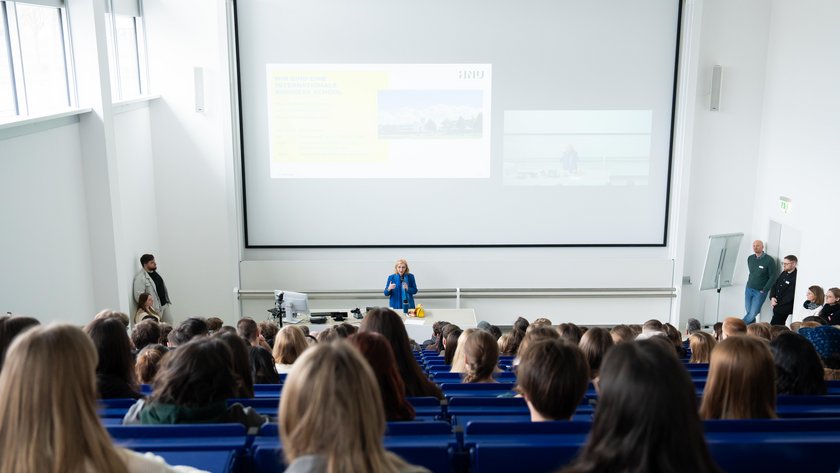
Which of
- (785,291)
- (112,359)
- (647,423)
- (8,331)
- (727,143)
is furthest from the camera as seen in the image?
(727,143)

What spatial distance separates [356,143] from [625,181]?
4058 millimetres

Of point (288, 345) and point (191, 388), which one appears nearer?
point (191, 388)

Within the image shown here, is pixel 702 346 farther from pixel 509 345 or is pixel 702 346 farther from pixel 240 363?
pixel 240 363

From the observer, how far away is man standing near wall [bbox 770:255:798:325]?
9.55 metres

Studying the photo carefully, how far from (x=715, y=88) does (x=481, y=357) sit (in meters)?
7.94

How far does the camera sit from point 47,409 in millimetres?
1682

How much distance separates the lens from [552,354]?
2.76 meters

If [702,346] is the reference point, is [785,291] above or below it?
below

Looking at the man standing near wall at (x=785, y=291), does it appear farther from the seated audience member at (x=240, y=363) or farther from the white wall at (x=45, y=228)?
the white wall at (x=45, y=228)

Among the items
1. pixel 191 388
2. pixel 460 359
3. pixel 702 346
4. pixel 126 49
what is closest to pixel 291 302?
pixel 126 49

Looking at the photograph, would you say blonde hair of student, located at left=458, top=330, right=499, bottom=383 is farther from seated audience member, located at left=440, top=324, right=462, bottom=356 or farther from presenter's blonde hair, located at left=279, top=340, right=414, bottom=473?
presenter's blonde hair, located at left=279, top=340, right=414, bottom=473

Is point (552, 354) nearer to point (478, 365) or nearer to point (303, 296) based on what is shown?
point (478, 365)

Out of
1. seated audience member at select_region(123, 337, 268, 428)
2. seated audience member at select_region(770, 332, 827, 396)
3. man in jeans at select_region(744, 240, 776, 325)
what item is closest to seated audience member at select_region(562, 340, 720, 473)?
seated audience member at select_region(123, 337, 268, 428)

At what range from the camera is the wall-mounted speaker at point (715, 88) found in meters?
10.4
